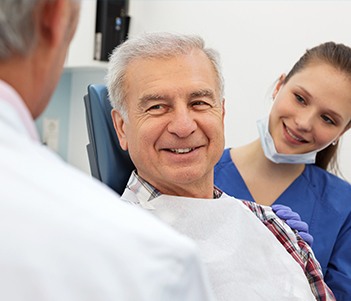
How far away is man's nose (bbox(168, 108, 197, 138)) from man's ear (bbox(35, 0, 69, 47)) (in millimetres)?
609

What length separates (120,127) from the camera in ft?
4.12

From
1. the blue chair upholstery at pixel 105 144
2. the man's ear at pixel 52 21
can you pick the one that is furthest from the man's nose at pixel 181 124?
the man's ear at pixel 52 21

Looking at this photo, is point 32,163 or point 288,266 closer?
point 32,163

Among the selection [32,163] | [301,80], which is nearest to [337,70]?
[301,80]

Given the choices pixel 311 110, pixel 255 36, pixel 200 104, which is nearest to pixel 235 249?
pixel 200 104

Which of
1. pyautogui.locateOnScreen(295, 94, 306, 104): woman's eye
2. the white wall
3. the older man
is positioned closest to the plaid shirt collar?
the older man

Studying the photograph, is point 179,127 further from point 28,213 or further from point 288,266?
point 28,213

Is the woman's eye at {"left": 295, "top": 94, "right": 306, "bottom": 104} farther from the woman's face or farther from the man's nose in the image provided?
the man's nose

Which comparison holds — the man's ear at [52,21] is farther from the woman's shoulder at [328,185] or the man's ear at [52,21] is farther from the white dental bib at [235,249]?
the woman's shoulder at [328,185]

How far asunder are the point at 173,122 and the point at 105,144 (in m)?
0.26

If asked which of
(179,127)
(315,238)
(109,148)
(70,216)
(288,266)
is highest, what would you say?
(70,216)

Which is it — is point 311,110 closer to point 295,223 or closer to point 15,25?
point 295,223

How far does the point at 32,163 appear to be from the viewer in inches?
19.0

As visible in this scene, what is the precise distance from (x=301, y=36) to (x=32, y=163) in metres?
1.67
